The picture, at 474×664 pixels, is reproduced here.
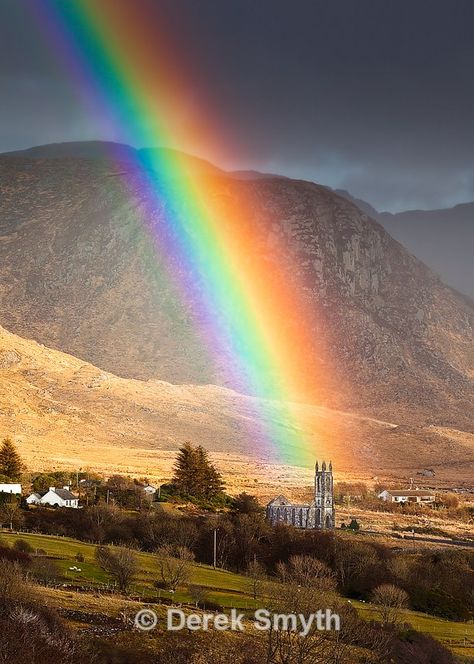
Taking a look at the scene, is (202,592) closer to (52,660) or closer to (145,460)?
(52,660)

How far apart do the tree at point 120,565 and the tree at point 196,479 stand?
44.7 meters

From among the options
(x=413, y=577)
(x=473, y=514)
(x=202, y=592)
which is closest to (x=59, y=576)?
(x=202, y=592)

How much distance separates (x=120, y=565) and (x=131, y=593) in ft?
5.60

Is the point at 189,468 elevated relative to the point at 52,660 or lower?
elevated

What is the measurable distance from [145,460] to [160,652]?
337 feet

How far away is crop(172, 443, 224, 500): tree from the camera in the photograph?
9312 cm

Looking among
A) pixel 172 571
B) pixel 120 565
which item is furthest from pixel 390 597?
pixel 120 565

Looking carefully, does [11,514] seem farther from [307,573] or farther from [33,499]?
[307,573]

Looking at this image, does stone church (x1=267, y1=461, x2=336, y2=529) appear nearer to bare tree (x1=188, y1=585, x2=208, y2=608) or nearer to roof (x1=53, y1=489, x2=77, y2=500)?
roof (x1=53, y1=489, x2=77, y2=500)

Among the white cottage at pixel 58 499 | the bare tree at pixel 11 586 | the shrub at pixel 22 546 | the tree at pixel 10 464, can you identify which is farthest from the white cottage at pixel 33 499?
the bare tree at pixel 11 586

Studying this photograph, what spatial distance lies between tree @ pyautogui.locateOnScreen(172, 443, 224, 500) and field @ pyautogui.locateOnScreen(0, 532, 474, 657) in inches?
Result: 1333

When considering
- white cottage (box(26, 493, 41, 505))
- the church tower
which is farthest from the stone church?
white cottage (box(26, 493, 41, 505))

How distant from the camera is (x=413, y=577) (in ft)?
198

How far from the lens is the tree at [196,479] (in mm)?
93125
